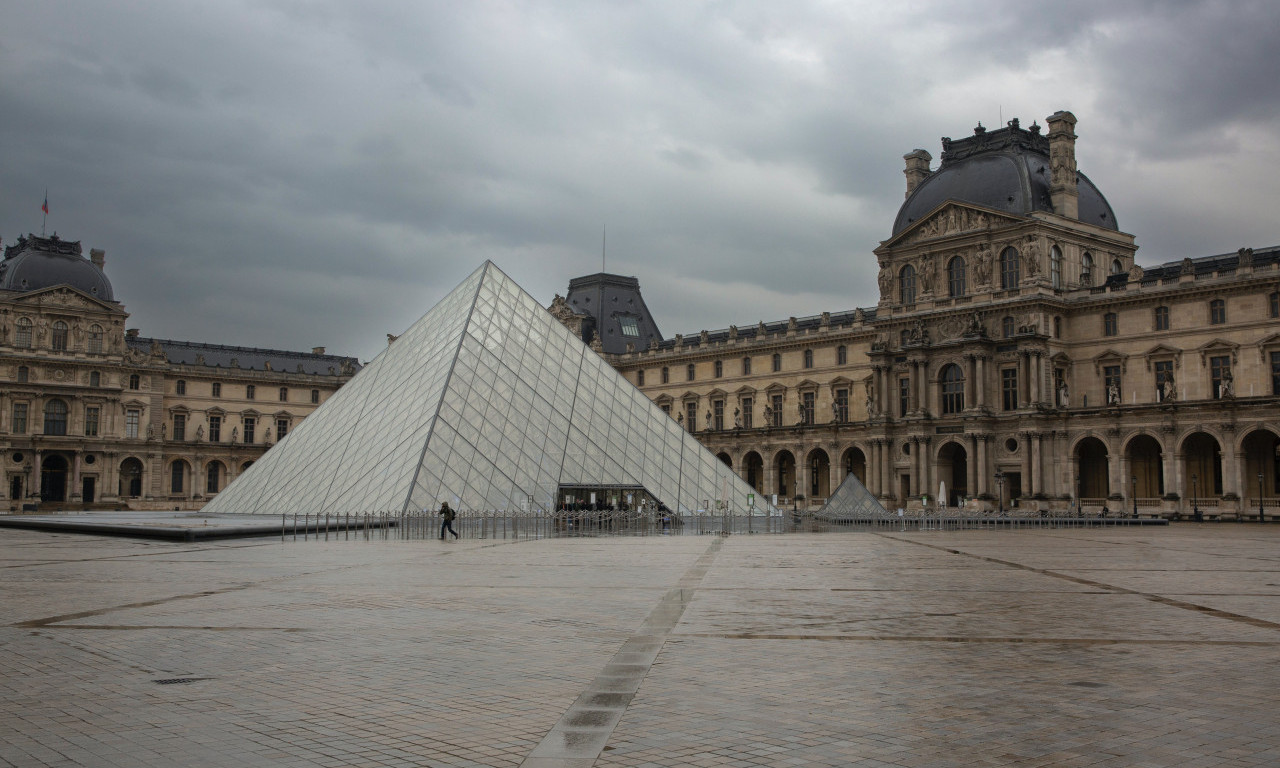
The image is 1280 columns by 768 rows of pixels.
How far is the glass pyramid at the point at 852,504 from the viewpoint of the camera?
1779 inches

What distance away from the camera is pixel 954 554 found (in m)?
22.7

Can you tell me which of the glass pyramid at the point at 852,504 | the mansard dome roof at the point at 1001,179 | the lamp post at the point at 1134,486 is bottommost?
the glass pyramid at the point at 852,504

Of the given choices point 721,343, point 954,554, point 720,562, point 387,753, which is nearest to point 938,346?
point 721,343

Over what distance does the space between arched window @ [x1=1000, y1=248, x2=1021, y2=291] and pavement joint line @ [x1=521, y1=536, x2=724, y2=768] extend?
47835 mm

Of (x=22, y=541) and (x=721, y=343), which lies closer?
(x=22, y=541)

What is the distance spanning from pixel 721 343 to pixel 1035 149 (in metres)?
23.1

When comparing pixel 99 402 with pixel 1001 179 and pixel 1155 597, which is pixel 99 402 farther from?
pixel 1155 597

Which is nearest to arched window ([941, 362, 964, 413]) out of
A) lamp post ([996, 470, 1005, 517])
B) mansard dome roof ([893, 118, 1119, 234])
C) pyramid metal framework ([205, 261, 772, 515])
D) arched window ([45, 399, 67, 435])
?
lamp post ([996, 470, 1005, 517])

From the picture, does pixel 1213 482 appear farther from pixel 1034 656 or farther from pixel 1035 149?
pixel 1034 656

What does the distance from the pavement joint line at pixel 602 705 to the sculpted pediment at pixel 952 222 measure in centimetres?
4831

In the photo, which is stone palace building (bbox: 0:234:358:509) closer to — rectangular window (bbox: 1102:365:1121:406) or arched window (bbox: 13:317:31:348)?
Answer: arched window (bbox: 13:317:31:348)

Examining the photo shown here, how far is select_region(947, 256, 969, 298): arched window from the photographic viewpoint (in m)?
57.9

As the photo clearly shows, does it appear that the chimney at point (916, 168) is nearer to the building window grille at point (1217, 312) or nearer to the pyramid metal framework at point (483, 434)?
the building window grille at point (1217, 312)

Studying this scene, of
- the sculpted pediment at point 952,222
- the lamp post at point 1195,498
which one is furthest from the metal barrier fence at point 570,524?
the sculpted pediment at point 952,222
